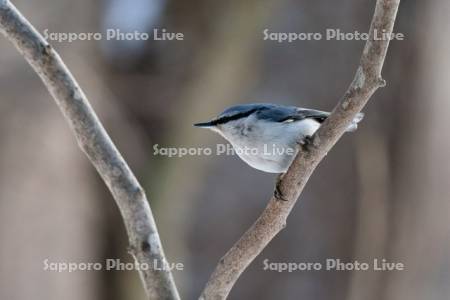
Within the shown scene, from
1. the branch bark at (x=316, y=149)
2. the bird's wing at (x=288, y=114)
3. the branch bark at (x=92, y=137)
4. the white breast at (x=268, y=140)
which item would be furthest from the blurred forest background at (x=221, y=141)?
the branch bark at (x=92, y=137)

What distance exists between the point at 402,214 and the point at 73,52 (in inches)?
104

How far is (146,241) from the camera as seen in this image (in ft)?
5.37

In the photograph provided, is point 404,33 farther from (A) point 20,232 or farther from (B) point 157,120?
(A) point 20,232

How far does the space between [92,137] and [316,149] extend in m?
0.57

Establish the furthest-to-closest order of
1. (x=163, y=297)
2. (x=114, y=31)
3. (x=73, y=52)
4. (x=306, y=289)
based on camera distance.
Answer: (x=306, y=289) → (x=114, y=31) → (x=73, y=52) → (x=163, y=297)

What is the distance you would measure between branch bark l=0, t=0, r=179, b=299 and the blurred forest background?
268 centimetres

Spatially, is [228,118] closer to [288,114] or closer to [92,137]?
[288,114]

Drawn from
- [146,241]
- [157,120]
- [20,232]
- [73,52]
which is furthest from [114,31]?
[146,241]

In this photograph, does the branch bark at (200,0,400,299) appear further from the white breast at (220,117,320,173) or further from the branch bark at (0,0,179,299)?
the white breast at (220,117,320,173)

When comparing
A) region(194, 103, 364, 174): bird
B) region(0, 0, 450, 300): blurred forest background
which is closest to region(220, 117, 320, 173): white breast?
region(194, 103, 364, 174): bird

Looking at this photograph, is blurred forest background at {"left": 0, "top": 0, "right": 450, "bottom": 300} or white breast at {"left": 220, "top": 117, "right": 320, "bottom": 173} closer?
white breast at {"left": 220, "top": 117, "right": 320, "bottom": 173}

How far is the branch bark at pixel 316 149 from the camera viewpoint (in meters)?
1.44

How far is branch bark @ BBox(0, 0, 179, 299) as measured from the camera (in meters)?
1.57

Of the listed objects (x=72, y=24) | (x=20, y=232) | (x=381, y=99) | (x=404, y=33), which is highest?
(x=72, y=24)
